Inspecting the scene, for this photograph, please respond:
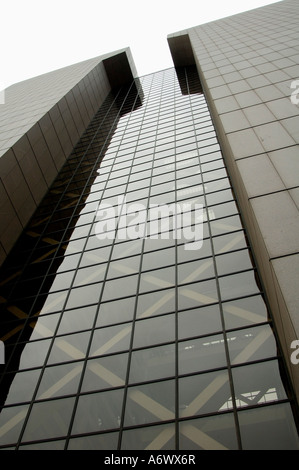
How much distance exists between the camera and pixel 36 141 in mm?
21312

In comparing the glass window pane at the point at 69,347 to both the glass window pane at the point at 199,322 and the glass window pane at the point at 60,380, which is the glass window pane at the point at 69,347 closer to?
the glass window pane at the point at 60,380

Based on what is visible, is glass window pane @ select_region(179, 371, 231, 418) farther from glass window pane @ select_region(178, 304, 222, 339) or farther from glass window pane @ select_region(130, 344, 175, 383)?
glass window pane @ select_region(178, 304, 222, 339)

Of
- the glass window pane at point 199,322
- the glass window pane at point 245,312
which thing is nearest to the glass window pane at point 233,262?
the glass window pane at point 245,312

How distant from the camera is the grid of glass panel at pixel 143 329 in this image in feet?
26.7

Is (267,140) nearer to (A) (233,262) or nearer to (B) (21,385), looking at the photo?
(A) (233,262)

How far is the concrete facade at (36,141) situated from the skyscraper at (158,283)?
140 mm

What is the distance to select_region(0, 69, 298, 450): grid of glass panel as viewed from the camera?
8.13 meters

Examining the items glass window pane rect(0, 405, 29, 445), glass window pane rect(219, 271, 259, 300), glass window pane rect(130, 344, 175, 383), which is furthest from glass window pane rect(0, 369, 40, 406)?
glass window pane rect(219, 271, 259, 300)

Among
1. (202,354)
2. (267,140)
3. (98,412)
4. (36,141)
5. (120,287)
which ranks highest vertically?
(36,141)

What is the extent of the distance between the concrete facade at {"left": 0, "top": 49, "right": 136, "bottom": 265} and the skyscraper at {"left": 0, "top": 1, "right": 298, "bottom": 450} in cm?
14

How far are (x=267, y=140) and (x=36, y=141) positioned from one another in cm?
1470

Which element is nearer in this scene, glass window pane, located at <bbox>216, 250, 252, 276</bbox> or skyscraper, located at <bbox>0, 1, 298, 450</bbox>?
skyscraper, located at <bbox>0, 1, 298, 450</bbox>

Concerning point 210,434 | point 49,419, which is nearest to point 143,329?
point 49,419

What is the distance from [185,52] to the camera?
4128 cm
